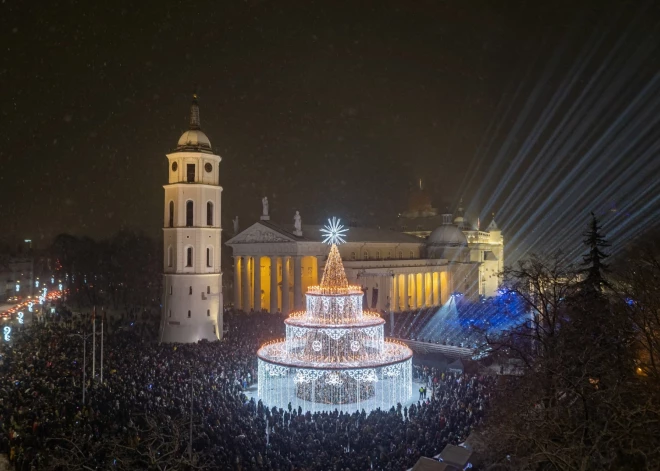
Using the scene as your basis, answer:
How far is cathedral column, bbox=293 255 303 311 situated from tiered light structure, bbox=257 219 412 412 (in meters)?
25.2

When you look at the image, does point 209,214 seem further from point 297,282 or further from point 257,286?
point 257,286

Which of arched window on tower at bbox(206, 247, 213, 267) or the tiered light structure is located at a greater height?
arched window on tower at bbox(206, 247, 213, 267)

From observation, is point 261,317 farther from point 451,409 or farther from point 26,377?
point 451,409

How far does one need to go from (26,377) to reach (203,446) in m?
11.7

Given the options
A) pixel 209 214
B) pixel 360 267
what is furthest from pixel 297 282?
pixel 209 214

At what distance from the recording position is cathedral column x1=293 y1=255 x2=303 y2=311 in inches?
2035

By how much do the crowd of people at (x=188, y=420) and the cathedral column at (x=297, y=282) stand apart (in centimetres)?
1999

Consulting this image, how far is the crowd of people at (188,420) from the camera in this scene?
17203 mm

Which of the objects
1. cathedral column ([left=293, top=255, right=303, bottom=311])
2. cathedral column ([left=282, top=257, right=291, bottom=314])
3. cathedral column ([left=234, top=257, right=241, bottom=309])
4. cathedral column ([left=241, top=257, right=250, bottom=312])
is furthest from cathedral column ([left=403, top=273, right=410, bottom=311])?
cathedral column ([left=234, top=257, right=241, bottom=309])

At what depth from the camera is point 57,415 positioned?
20.3 meters

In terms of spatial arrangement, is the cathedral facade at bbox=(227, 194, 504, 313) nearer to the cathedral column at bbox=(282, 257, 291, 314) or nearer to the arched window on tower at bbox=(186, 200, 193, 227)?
the cathedral column at bbox=(282, 257, 291, 314)

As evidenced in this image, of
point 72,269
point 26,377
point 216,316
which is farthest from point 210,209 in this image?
point 72,269

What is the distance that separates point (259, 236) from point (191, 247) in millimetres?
14918

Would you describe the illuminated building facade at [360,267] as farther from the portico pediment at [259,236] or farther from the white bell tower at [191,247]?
the white bell tower at [191,247]
